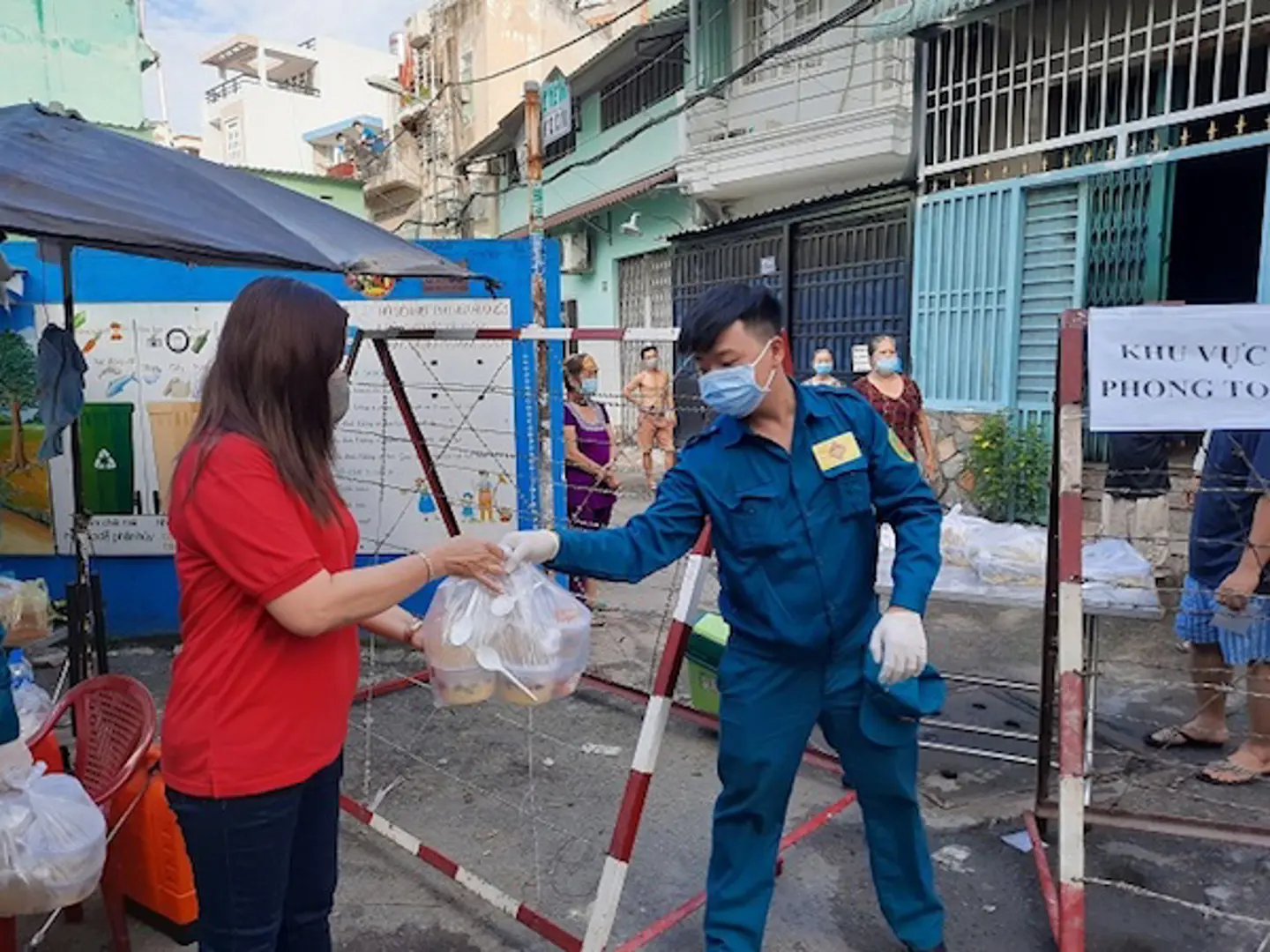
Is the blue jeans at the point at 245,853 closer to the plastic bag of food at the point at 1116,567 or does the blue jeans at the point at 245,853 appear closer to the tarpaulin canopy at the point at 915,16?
the plastic bag of food at the point at 1116,567

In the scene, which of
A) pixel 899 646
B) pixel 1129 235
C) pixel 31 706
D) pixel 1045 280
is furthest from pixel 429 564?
pixel 1045 280

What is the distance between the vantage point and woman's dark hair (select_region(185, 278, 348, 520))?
160 cm

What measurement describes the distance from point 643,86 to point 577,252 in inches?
127

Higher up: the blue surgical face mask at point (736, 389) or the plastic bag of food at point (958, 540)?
the blue surgical face mask at point (736, 389)

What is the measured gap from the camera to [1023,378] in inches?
300

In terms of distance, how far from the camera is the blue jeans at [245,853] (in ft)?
5.36

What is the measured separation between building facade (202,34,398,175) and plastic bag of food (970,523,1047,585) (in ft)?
110

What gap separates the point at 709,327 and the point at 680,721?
2345 millimetres

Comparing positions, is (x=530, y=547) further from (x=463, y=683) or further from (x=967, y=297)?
(x=967, y=297)

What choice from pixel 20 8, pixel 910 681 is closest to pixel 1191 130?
pixel 910 681

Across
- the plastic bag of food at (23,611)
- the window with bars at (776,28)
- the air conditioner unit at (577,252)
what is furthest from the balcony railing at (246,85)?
the plastic bag of food at (23,611)

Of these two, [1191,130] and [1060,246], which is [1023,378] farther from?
[1191,130]

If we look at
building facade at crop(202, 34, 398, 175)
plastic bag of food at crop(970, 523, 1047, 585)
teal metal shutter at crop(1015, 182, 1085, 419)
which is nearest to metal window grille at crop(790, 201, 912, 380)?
teal metal shutter at crop(1015, 182, 1085, 419)

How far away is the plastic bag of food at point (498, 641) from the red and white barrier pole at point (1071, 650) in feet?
3.74
